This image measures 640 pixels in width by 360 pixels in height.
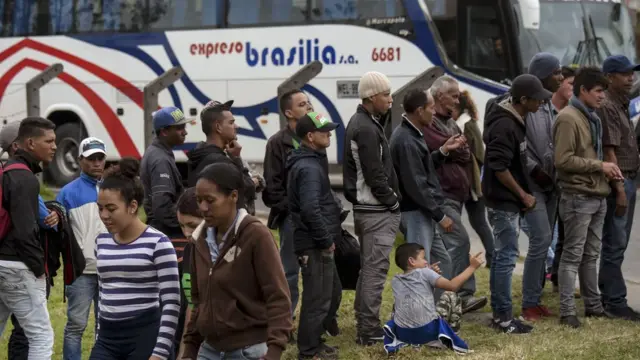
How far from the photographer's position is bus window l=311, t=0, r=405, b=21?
18.2 m

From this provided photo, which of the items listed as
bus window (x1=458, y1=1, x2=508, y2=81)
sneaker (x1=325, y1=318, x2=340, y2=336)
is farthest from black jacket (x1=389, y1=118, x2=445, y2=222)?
bus window (x1=458, y1=1, x2=508, y2=81)

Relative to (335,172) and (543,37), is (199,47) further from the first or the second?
(543,37)

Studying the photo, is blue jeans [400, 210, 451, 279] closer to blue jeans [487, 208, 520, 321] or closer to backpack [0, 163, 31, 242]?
blue jeans [487, 208, 520, 321]

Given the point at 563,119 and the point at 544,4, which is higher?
the point at 544,4

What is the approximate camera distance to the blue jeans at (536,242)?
31.3 ft

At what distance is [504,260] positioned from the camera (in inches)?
372

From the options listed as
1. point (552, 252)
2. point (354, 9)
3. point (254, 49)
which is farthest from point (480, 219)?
point (254, 49)

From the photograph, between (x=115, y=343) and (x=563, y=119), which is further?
(x=563, y=119)

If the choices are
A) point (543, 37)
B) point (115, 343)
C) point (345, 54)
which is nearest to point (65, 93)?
point (345, 54)

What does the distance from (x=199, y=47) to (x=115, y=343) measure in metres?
14.1

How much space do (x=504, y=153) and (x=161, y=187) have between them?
2.63 meters

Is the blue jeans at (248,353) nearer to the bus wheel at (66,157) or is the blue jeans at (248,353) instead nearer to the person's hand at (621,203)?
the person's hand at (621,203)

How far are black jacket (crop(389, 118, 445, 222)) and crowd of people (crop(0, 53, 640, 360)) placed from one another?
1 centimetres

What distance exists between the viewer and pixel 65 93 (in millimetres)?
21219
